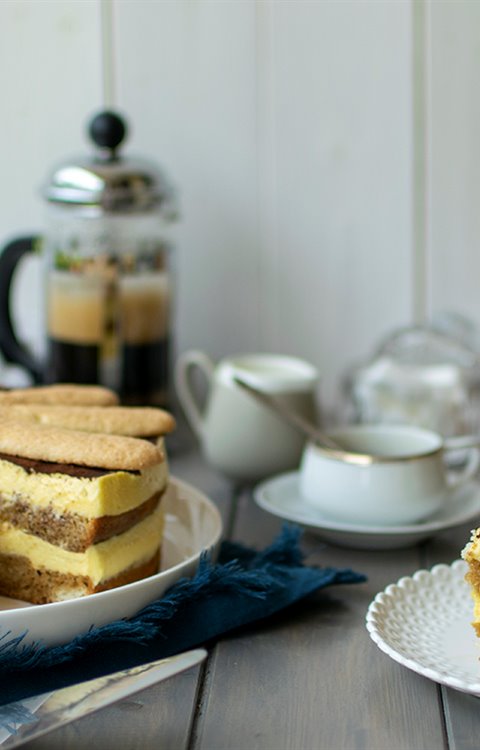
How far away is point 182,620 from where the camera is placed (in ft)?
3.00

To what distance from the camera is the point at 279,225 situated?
1.70 metres

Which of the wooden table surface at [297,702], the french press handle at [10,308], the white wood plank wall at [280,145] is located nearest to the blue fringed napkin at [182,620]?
the wooden table surface at [297,702]

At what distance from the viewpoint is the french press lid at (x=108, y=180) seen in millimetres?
1409

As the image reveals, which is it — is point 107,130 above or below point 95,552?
above

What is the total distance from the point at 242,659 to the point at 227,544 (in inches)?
8.3

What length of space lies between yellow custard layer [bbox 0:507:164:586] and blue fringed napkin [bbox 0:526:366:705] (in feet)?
0.17

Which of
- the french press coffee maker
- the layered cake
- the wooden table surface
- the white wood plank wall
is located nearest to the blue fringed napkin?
the wooden table surface

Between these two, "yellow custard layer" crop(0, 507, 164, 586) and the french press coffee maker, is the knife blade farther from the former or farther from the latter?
the french press coffee maker

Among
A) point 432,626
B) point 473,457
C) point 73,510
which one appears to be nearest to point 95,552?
point 73,510

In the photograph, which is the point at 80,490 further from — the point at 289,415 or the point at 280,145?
the point at 280,145

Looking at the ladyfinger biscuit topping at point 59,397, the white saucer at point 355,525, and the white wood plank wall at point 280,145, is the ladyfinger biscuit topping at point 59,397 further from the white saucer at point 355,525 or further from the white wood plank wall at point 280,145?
the white wood plank wall at point 280,145

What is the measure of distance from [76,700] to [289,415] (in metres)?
0.58

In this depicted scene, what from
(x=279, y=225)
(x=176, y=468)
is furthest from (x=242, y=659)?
(x=279, y=225)

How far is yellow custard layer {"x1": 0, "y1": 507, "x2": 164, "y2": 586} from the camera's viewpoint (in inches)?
36.2
